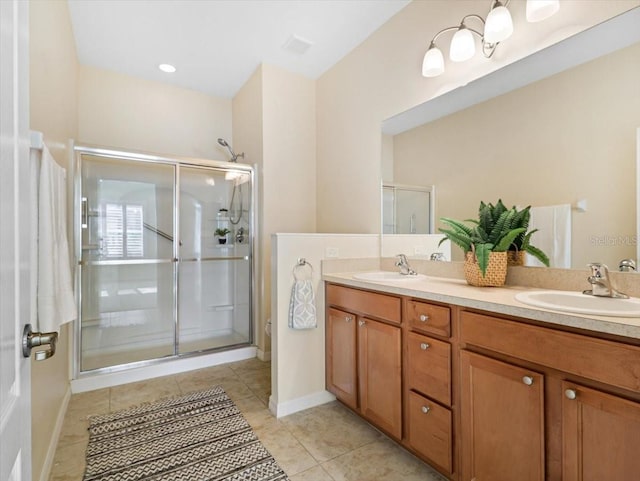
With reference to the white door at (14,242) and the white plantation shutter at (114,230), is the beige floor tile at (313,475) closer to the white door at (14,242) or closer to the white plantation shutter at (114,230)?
the white door at (14,242)

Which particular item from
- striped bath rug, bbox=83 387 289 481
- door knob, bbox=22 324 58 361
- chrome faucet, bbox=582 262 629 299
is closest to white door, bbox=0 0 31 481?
door knob, bbox=22 324 58 361

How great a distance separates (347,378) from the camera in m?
2.02

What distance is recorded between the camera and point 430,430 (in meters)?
1.48

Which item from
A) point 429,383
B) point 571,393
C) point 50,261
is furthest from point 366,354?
point 50,261

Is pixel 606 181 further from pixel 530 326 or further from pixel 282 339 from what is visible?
pixel 282 339

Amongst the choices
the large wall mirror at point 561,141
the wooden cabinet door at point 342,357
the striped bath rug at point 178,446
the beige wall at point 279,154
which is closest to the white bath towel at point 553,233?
the large wall mirror at point 561,141

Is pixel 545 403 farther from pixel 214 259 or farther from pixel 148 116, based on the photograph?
pixel 148 116

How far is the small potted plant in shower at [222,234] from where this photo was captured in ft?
11.1

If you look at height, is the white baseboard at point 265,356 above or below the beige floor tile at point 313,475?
above

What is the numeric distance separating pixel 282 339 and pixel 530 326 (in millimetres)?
1429

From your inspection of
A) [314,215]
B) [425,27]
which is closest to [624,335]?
[425,27]

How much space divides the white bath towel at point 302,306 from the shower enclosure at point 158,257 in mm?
1179

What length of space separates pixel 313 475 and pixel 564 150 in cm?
197

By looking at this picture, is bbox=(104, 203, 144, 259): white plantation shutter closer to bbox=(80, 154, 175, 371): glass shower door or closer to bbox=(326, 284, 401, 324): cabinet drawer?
bbox=(80, 154, 175, 371): glass shower door
